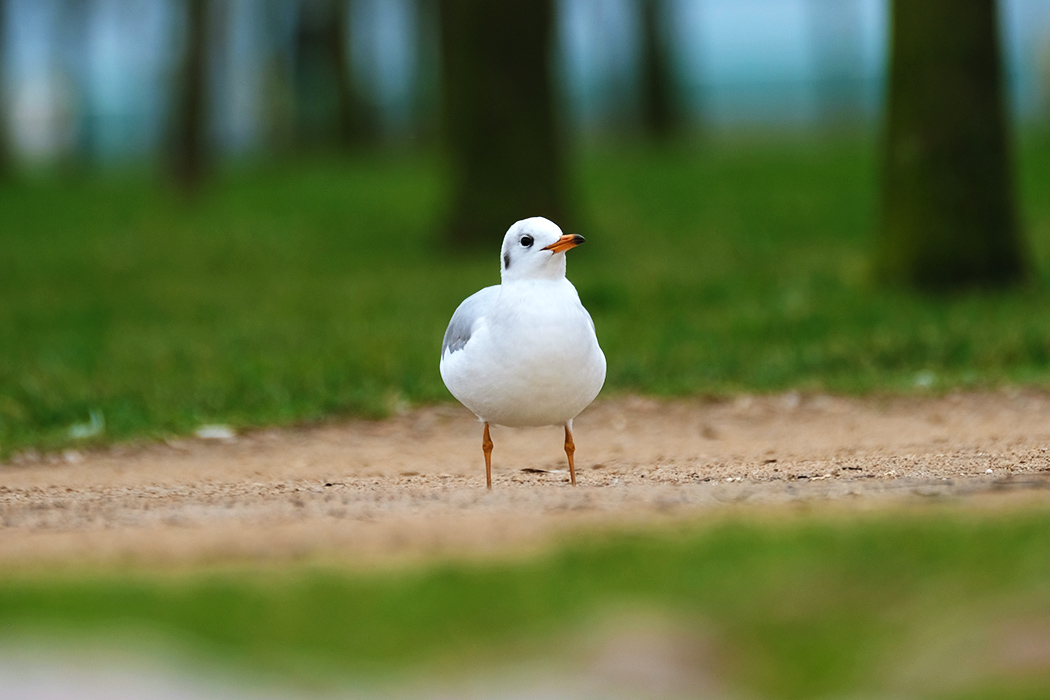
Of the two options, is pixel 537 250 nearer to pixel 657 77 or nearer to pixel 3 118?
pixel 657 77

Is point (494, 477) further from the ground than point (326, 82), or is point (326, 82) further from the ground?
point (326, 82)

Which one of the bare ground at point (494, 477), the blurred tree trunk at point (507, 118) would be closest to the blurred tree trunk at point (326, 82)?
the blurred tree trunk at point (507, 118)

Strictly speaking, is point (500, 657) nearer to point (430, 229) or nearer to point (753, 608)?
point (753, 608)

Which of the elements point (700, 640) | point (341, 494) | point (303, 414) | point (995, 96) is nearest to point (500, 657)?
point (700, 640)

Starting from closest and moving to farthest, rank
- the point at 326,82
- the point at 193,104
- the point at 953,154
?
the point at 953,154 → the point at 193,104 → the point at 326,82

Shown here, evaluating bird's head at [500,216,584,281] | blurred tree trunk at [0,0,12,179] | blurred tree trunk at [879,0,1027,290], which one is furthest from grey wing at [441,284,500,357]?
blurred tree trunk at [0,0,12,179]

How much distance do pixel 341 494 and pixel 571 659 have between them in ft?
9.06

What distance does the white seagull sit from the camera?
538 centimetres

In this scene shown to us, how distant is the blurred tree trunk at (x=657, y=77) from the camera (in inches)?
1041

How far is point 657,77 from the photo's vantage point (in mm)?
26562

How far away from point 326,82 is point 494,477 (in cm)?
3228

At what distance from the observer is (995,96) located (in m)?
11.0

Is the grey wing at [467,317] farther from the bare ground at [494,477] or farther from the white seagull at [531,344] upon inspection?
the bare ground at [494,477]

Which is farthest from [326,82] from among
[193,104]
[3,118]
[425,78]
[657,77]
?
[193,104]
